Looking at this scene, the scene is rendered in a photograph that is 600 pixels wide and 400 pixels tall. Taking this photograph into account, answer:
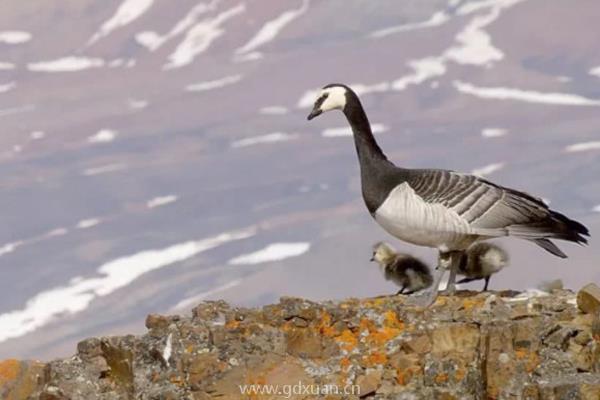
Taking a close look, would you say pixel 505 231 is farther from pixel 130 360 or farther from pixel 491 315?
pixel 130 360

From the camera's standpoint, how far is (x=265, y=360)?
1038cm

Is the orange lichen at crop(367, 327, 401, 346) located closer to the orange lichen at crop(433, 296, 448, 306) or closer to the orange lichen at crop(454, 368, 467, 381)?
the orange lichen at crop(454, 368, 467, 381)

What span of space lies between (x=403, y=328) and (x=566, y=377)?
1.89 meters

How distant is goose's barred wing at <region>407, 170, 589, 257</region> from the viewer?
40.9ft

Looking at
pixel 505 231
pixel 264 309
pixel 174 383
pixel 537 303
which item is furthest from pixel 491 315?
pixel 174 383

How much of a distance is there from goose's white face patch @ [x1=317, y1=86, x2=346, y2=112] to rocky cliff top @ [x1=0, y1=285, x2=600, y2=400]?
3141 millimetres

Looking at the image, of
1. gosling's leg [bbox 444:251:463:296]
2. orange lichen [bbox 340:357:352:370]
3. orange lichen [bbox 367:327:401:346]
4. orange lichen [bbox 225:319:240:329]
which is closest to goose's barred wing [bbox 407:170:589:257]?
gosling's leg [bbox 444:251:463:296]

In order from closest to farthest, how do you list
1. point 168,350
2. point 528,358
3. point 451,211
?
point 528,358 < point 168,350 < point 451,211

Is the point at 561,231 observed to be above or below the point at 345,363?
above

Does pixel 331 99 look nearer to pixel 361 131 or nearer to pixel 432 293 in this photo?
pixel 361 131

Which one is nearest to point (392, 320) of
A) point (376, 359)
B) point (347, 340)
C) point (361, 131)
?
point (347, 340)

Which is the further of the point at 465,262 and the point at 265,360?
the point at 465,262

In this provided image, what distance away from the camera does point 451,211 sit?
40.7ft

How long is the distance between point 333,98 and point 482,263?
3117 millimetres
